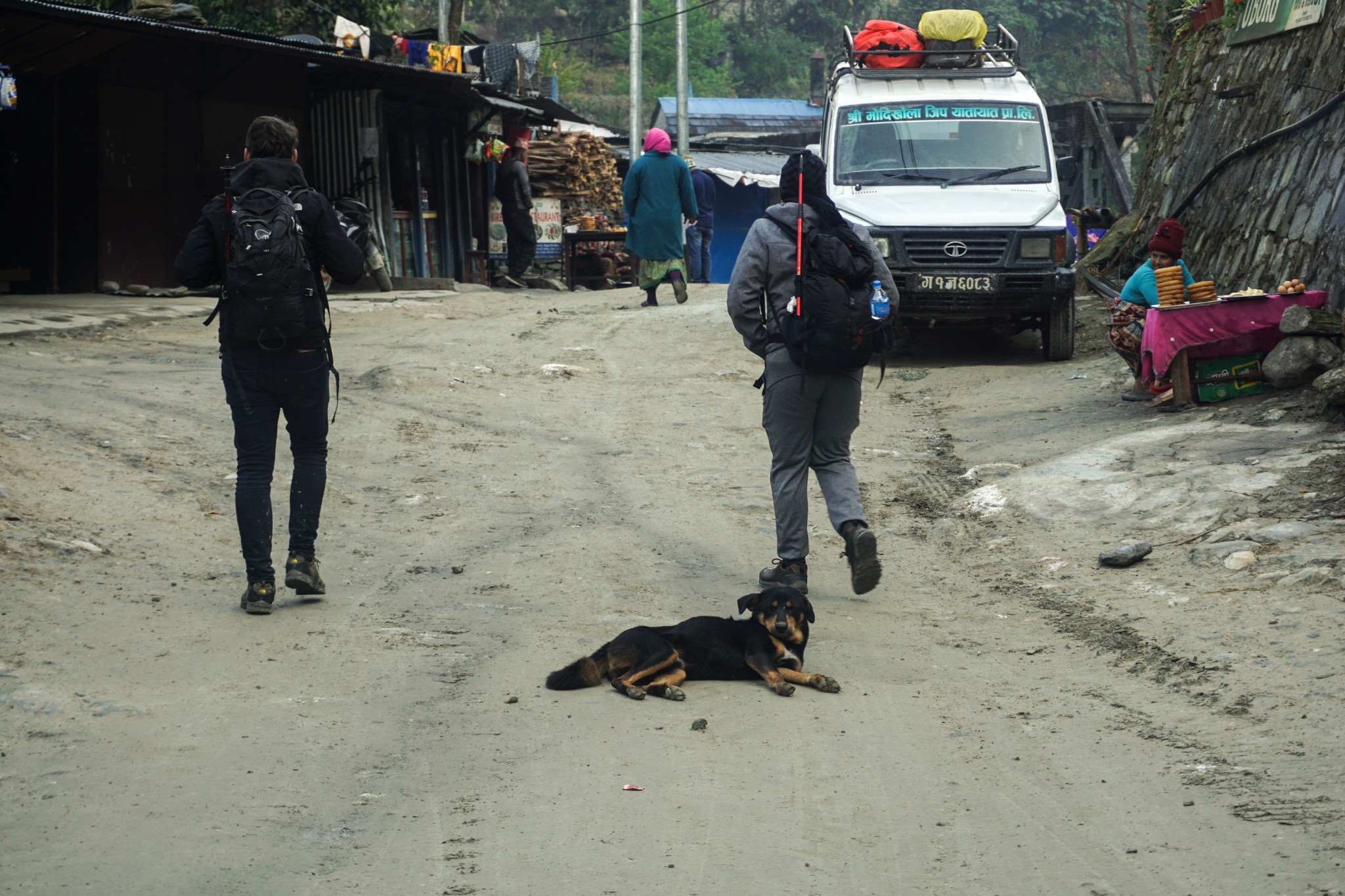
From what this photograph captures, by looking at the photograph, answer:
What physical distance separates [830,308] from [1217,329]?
4506 millimetres

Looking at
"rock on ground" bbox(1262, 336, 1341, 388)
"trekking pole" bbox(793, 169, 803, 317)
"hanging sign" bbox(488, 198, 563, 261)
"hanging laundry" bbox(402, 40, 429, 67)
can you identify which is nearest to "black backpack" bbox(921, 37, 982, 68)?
"rock on ground" bbox(1262, 336, 1341, 388)

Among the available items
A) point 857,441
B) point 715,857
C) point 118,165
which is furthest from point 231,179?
point 118,165

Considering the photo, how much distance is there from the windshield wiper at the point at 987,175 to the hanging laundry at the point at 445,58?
10975mm

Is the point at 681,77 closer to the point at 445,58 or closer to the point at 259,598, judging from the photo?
the point at 445,58

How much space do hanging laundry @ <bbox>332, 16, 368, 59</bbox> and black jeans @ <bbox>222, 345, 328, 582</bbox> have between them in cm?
1385

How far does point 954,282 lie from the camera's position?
11188 millimetres

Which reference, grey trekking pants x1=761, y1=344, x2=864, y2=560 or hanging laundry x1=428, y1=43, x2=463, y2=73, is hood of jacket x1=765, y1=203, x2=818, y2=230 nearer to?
grey trekking pants x1=761, y1=344, x2=864, y2=560

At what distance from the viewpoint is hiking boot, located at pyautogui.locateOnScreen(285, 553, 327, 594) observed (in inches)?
211

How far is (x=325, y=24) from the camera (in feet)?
68.3

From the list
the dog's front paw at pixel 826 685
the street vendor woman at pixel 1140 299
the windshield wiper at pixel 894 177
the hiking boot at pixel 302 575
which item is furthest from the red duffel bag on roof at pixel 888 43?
the dog's front paw at pixel 826 685

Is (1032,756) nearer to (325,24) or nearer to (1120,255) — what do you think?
→ (1120,255)

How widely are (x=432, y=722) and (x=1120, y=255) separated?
13155mm

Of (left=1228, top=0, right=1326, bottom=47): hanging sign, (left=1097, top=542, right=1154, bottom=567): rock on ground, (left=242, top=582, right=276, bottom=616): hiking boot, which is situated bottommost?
(left=1097, top=542, right=1154, bottom=567): rock on ground

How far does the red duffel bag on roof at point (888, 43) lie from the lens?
13.2 metres
